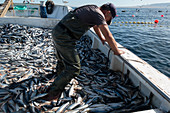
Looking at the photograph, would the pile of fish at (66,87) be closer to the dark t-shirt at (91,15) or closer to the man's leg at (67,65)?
the man's leg at (67,65)

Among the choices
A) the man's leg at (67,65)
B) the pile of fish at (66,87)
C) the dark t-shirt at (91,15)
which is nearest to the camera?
the dark t-shirt at (91,15)

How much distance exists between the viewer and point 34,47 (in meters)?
6.27

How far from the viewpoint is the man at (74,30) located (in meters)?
2.46

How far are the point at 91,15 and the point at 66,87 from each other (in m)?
2.17

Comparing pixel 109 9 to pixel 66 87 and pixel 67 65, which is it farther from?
pixel 66 87

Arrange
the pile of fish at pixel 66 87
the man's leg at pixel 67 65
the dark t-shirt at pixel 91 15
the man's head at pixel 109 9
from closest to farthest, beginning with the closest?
the dark t-shirt at pixel 91 15 < the man's head at pixel 109 9 < the man's leg at pixel 67 65 < the pile of fish at pixel 66 87

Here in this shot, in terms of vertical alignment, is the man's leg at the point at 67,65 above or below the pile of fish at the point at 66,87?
above

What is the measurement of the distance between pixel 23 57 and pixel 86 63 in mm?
2713

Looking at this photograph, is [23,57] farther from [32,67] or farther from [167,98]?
[167,98]

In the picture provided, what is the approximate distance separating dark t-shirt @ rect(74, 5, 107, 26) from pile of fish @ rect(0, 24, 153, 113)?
1970 millimetres

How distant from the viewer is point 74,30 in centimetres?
264

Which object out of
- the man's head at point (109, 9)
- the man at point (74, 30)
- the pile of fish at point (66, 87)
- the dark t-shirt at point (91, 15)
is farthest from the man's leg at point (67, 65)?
the man's head at point (109, 9)

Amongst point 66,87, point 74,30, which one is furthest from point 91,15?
point 66,87

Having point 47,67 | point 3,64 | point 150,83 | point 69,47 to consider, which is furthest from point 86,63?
point 3,64
